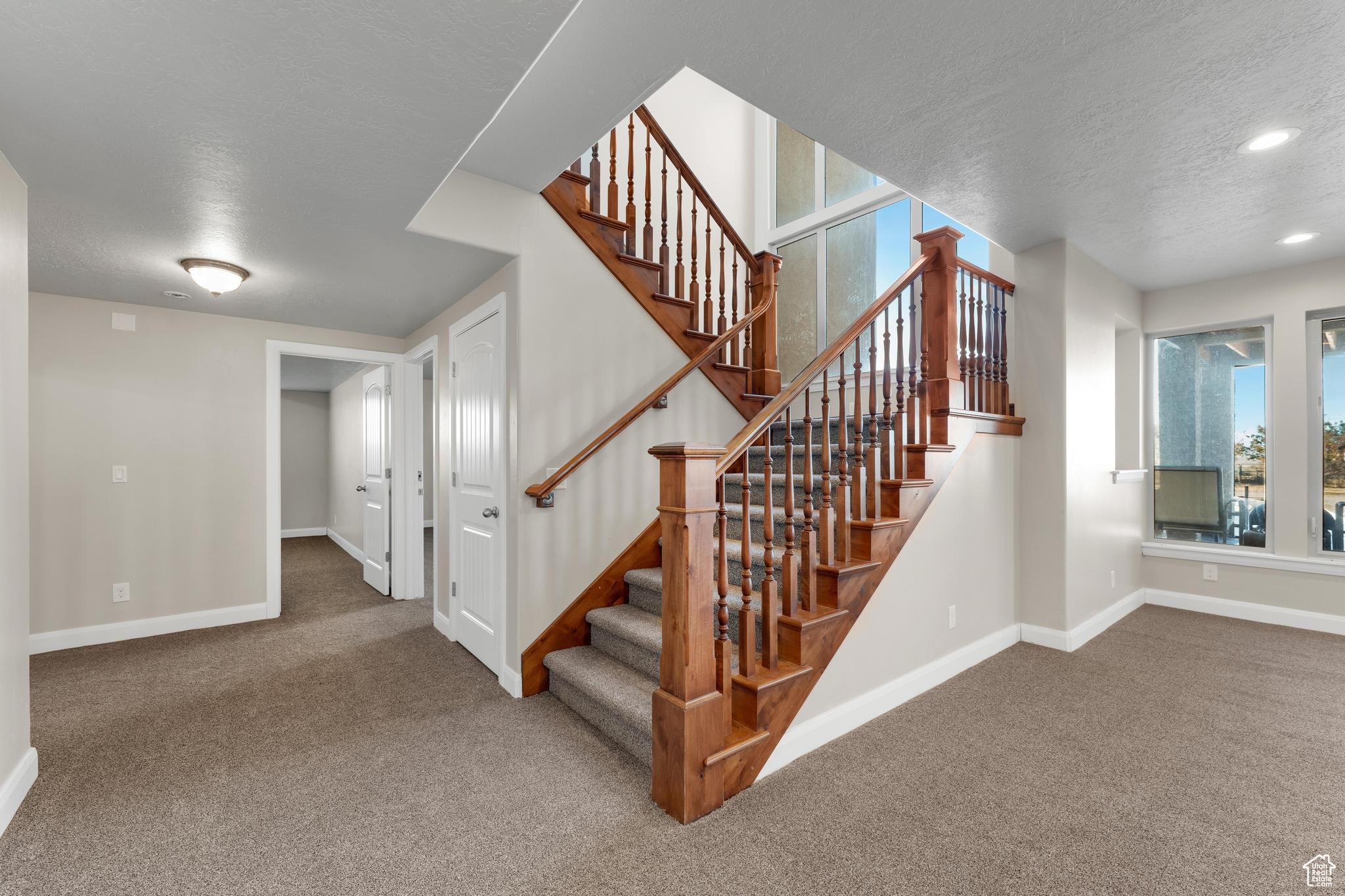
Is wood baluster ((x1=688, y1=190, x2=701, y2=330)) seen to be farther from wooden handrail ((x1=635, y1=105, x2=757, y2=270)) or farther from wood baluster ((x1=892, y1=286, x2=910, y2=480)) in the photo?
wood baluster ((x1=892, y1=286, x2=910, y2=480))

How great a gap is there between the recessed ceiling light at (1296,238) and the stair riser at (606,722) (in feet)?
14.6

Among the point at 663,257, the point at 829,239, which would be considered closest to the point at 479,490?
the point at 663,257

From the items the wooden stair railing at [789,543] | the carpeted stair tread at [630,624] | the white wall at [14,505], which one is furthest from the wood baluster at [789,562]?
the white wall at [14,505]

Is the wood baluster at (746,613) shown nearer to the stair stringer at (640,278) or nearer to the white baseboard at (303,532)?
the stair stringer at (640,278)

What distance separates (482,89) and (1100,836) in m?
2.91

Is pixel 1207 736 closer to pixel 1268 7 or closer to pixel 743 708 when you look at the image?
pixel 743 708

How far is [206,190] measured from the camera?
2232 millimetres

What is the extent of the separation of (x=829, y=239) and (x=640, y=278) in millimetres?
2400

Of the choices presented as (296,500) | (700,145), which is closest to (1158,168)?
(700,145)

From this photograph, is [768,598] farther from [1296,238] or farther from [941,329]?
[1296,238]

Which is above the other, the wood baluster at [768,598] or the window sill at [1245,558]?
the wood baluster at [768,598]

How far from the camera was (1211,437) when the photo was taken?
4289 millimetres

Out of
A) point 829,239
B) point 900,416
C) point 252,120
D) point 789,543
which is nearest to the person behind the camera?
point 252,120

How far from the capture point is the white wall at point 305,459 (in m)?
8.50
